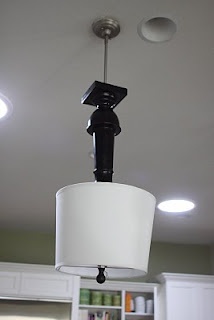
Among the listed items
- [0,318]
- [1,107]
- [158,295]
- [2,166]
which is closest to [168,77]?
[1,107]

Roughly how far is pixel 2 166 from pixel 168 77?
1440 mm

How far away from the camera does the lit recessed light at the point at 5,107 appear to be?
6.73 feet

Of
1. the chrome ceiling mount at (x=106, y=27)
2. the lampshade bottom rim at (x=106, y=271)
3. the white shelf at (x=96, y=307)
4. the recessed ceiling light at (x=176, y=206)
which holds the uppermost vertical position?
the recessed ceiling light at (x=176, y=206)

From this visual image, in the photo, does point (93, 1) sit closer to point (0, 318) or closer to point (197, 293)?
point (0, 318)

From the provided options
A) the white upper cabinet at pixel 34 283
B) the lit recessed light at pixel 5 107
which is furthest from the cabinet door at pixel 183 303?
the lit recessed light at pixel 5 107

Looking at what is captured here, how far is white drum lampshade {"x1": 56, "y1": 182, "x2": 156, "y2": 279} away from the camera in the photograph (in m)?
1.04

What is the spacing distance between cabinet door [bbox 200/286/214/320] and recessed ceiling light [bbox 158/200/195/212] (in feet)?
4.40

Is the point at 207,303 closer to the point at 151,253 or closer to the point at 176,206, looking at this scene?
the point at 151,253

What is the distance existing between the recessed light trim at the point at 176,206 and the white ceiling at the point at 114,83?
10 centimetres

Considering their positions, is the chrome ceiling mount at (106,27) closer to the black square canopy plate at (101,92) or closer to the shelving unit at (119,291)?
the black square canopy plate at (101,92)

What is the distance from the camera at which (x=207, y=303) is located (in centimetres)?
445

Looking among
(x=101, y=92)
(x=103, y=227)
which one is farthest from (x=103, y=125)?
(x=103, y=227)

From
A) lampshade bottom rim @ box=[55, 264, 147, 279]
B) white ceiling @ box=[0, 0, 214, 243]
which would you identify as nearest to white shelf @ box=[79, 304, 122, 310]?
white ceiling @ box=[0, 0, 214, 243]

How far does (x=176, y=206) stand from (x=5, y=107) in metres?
1.90
